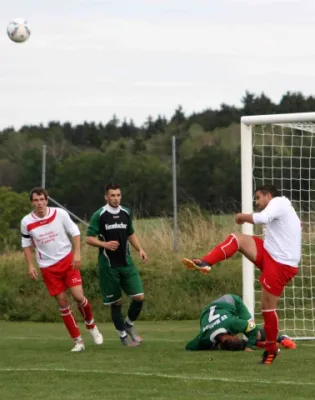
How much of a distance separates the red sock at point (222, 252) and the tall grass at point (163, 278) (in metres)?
8.51

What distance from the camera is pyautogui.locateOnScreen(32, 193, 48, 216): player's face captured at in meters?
13.2

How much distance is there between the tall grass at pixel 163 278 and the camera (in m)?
20.7

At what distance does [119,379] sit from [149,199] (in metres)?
18.8

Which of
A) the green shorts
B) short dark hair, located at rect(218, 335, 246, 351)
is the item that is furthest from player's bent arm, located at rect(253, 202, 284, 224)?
the green shorts

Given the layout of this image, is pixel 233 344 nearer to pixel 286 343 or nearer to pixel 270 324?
pixel 286 343

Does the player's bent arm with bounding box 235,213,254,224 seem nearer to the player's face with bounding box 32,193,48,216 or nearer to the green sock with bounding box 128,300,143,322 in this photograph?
the player's face with bounding box 32,193,48,216

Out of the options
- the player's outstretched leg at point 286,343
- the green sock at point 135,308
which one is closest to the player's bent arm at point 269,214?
the player's outstretched leg at point 286,343

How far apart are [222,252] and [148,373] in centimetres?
156

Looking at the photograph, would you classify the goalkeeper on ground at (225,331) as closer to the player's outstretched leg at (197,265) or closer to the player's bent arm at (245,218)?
the player's outstretched leg at (197,265)

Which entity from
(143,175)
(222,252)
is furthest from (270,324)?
(143,175)

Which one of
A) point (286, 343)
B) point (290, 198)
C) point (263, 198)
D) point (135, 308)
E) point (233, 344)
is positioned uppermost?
point (263, 198)

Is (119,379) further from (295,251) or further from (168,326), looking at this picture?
(168,326)

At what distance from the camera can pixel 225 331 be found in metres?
12.6

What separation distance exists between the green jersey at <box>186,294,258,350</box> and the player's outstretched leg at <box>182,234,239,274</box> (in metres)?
1.21
